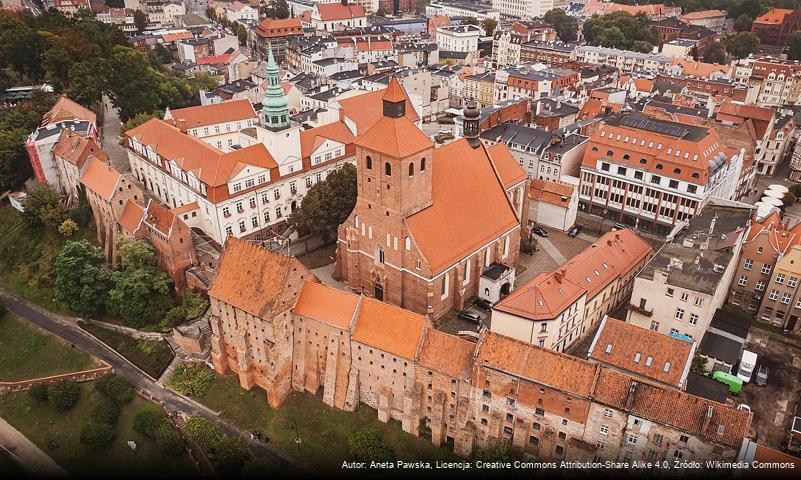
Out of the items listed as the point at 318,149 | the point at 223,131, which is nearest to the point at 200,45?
the point at 223,131

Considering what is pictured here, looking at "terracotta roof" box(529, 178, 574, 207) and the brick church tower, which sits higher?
the brick church tower

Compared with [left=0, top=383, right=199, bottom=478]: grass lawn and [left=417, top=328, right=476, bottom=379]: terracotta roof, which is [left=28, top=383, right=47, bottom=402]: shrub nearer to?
[left=0, top=383, right=199, bottom=478]: grass lawn

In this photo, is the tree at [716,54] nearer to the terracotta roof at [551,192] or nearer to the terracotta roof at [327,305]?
the terracotta roof at [551,192]

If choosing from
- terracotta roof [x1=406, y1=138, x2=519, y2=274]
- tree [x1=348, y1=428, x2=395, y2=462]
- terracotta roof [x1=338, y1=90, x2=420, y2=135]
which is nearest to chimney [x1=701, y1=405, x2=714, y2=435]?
tree [x1=348, y1=428, x2=395, y2=462]

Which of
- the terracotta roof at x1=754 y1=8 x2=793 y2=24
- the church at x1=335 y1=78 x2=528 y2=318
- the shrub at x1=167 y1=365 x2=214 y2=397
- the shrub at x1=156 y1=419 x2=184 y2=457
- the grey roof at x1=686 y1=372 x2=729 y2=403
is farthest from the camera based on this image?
the terracotta roof at x1=754 y1=8 x2=793 y2=24

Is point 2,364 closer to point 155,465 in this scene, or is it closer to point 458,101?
point 155,465

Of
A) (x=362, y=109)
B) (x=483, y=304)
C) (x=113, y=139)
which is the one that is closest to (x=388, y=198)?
(x=483, y=304)
